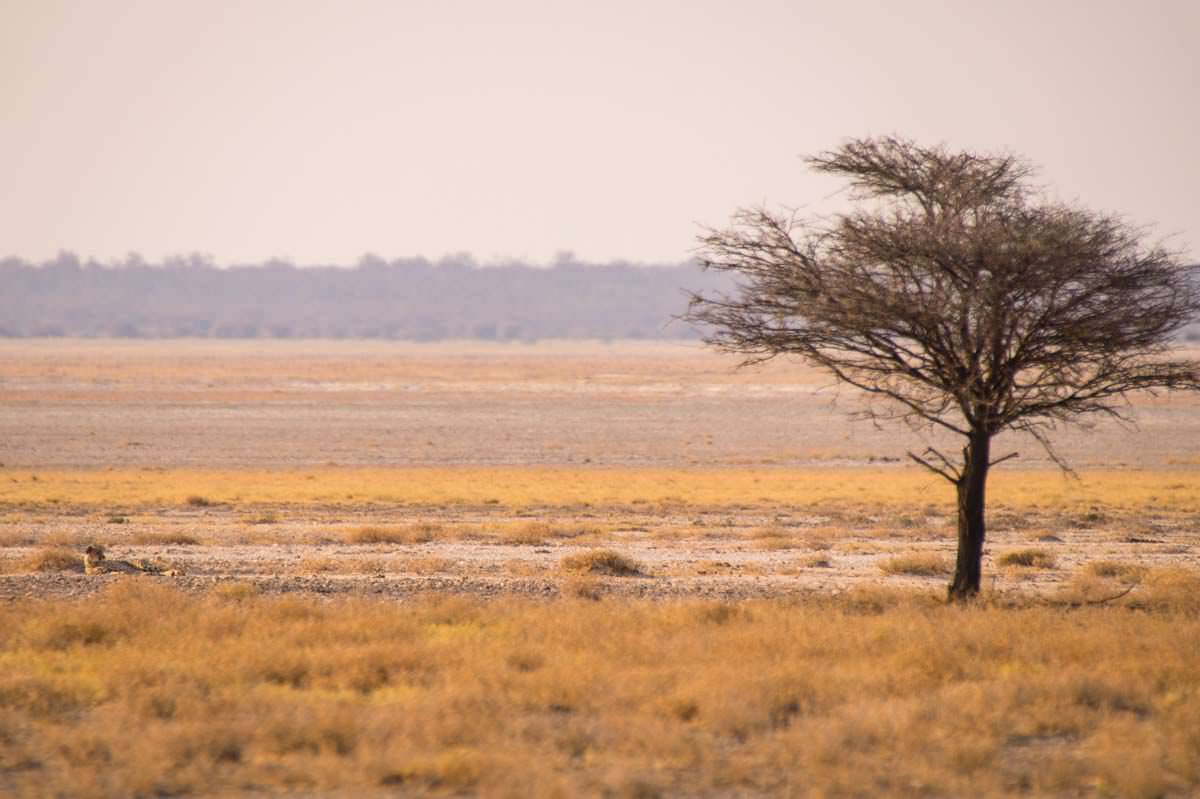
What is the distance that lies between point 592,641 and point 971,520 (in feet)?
18.4

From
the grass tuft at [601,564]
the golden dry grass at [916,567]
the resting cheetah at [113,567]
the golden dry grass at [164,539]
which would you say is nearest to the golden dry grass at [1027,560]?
the golden dry grass at [916,567]

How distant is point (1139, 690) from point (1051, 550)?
12.1m

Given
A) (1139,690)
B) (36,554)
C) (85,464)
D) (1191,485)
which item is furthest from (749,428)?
(1139,690)

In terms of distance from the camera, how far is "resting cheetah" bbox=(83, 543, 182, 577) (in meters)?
17.8

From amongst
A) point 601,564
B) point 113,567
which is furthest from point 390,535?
point 113,567

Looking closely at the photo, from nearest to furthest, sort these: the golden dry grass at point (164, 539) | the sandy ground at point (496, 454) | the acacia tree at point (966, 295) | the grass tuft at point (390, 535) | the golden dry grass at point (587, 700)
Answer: the golden dry grass at point (587, 700)
the acacia tree at point (966, 295)
the sandy ground at point (496, 454)
the golden dry grass at point (164, 539)
the grass tuft at point (390, 535)

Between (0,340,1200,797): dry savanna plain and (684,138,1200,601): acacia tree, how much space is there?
2.84 meters

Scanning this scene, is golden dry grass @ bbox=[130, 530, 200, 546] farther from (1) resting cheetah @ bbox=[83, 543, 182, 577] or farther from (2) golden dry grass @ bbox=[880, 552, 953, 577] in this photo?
(2) golden dry grass @ bbox=[880, 552, 953, 577]

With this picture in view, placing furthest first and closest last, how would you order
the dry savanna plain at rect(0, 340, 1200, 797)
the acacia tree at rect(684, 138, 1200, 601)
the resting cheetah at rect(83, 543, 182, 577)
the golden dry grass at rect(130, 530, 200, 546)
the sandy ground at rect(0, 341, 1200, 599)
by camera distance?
the golden dry grass at rect(130, 530, 200, 546) → the sandy ground at rect(0, 341, 1200, 599) → the resting cheetah at rect(83, 543, 182, 577) → the acacia tree at rect(684, 138, 1200, 601) → the dry savanna plain at rect(0, 340, 1200, 797)

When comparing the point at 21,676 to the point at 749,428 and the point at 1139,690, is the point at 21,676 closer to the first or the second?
the point at 1139,690

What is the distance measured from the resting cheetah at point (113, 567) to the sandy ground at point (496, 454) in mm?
419

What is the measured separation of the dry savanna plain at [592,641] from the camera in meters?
8.83

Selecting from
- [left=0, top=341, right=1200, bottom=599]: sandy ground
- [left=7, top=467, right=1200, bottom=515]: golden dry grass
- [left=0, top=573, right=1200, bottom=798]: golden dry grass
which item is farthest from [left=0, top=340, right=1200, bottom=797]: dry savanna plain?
[left=7, top=467, right=1200, bottom=515]: golden dry grass

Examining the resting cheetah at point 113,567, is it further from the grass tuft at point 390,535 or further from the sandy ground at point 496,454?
the grass tuft at point 390,535
